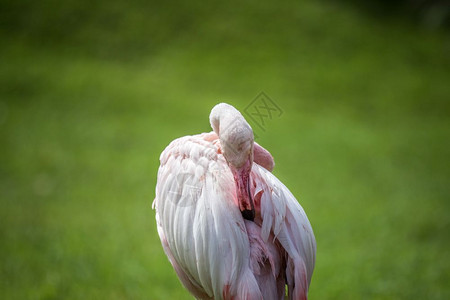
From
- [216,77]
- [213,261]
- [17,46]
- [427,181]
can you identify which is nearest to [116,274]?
[213,261]

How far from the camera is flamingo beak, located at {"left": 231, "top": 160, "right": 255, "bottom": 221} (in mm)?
2498

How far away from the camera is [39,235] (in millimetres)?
5469

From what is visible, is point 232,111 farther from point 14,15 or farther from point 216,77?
point 14,15

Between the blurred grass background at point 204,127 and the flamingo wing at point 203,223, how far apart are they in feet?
6.45

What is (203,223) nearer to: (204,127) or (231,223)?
(231,223)

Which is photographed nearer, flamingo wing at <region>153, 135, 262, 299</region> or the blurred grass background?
flamingo wing at <region>153, 135, 262, 299</region>

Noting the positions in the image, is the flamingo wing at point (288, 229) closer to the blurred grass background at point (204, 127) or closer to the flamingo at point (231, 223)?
the flamingo at point (231, 223)

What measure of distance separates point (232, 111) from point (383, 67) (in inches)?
395

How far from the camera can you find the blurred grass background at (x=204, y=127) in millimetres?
5020

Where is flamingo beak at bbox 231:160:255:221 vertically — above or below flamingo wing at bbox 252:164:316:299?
above

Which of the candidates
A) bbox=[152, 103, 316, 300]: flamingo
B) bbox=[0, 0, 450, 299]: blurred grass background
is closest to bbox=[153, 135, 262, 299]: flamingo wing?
bbox=[152, 103, 316, 300]: flamingo

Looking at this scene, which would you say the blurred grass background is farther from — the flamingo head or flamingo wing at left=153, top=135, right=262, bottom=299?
the flamingo head

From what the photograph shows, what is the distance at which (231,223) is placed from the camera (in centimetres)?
253

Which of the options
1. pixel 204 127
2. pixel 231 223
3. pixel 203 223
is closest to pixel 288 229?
pixel 231 223
